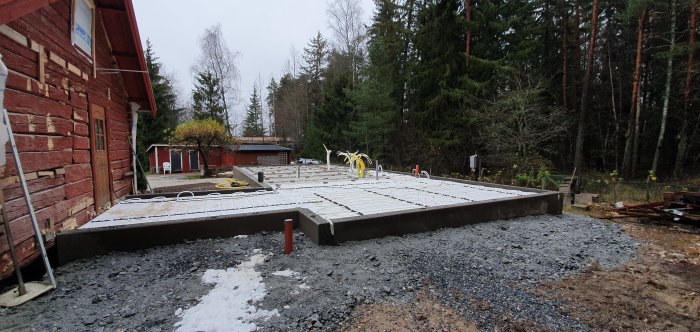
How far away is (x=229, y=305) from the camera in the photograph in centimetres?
260

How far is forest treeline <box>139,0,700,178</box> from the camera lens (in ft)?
39.0

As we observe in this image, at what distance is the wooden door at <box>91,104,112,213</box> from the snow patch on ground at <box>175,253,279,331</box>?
3289mm

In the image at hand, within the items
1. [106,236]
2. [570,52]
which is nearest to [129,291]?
[106,236]

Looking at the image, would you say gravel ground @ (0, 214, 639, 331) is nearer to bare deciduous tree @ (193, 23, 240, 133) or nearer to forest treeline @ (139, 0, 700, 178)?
forest treeline @ (139, 0, 700, 178)

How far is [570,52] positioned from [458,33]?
7711 millimetres

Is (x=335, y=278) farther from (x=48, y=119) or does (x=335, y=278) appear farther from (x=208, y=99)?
(x=208, y=99)

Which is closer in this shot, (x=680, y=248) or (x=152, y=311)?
(x=152, y=311)

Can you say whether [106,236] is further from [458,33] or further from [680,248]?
[458,33]

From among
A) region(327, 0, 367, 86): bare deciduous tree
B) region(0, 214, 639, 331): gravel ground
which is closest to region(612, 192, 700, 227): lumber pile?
region(0, 214, 639, 331): gravel ground

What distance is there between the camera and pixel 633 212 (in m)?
6.33

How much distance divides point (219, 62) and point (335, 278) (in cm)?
2872

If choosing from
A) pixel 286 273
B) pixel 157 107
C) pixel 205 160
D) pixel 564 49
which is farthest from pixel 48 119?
pixel 157 107

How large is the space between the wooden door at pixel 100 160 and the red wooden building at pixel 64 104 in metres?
0.02

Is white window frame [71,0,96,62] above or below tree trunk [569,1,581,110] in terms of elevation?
below
